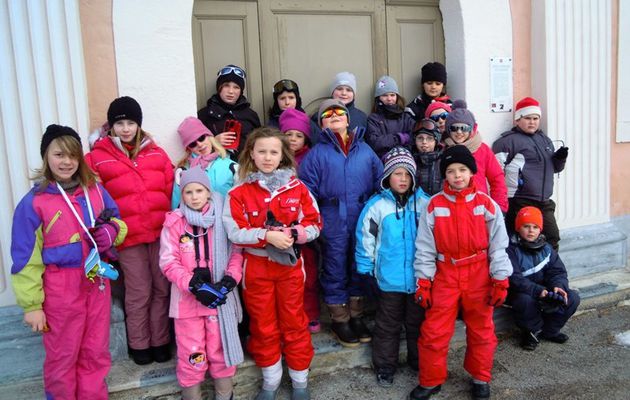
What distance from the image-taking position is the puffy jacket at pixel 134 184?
10.1 ft

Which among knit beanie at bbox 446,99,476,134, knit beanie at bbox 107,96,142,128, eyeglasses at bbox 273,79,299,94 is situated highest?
eyeglasses at bbox 273,79,299,94

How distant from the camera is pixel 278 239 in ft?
9.05

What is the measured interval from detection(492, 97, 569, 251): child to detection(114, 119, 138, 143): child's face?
2898 millimetres

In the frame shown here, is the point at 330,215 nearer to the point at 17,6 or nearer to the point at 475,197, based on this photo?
the point at 475,197

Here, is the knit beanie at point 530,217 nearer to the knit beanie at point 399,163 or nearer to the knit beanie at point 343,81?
the knit beanie at point 399,163

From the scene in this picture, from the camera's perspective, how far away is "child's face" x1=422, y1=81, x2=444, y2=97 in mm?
4191

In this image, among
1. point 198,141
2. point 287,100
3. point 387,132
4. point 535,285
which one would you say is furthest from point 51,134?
point 535,285

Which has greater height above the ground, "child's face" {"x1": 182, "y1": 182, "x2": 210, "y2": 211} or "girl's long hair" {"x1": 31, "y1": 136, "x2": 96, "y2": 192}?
"girl's long hair" {"x1": 31, "y1": 136, "x2": 96, "y2": 192}

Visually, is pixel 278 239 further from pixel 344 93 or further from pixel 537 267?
pixel 537 267

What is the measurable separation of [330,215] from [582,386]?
2.01 m

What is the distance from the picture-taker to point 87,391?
2777 millimetres

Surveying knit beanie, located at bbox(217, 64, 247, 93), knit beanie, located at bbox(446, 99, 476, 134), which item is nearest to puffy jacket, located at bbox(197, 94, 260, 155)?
knit beanie, located at bbox(217, 64, 247, 93)

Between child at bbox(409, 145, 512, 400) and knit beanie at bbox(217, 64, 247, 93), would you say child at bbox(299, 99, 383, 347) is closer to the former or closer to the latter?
child at bbox(409, 145, 512, 400)

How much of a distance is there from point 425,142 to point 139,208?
6.67ft
